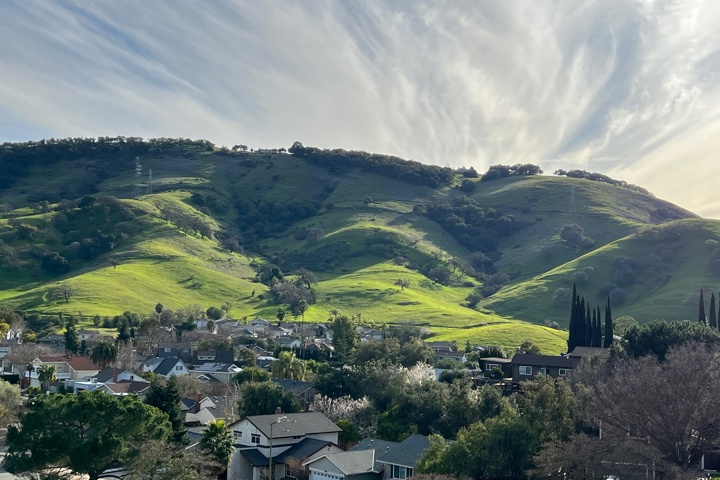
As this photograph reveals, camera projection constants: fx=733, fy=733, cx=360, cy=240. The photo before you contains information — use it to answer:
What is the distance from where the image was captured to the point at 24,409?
7406 cm

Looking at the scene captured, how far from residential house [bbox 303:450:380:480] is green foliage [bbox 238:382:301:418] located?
13.3 m

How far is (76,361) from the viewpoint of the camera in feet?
345

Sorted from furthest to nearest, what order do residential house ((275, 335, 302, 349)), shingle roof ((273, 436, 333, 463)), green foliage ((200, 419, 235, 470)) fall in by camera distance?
residential house ((275, 335, 302, 349))
shingle roof ((273, 436, 333, 463))
green foliage ((200, 419, 235, 470))

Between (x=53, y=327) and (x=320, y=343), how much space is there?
164 feet

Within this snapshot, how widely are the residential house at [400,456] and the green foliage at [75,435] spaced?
58.3ft

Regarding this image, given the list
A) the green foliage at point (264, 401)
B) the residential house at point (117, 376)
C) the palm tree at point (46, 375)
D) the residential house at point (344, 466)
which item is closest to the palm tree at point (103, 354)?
the residential house at point (117, 376)

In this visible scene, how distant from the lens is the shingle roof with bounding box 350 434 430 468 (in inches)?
2112

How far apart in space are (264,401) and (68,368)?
46.7 meters

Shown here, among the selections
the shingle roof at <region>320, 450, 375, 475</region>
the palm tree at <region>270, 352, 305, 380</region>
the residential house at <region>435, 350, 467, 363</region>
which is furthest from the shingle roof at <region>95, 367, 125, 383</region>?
the shingle roof at <region>320, 450, 375, 475</region>

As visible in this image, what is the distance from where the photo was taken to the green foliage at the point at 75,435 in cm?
4738

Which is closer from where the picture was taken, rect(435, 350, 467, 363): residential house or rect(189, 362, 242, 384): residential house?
rect(189, 362, 242, 384): residential house

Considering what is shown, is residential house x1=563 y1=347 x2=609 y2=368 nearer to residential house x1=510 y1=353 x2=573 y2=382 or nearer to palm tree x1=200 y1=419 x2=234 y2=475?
residential house x1=510 y1=353 x2=573 y2=382

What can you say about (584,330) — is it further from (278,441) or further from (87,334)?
(87,334)

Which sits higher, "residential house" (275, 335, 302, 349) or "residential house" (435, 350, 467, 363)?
"residential house" (435, 350, 467, 363)
